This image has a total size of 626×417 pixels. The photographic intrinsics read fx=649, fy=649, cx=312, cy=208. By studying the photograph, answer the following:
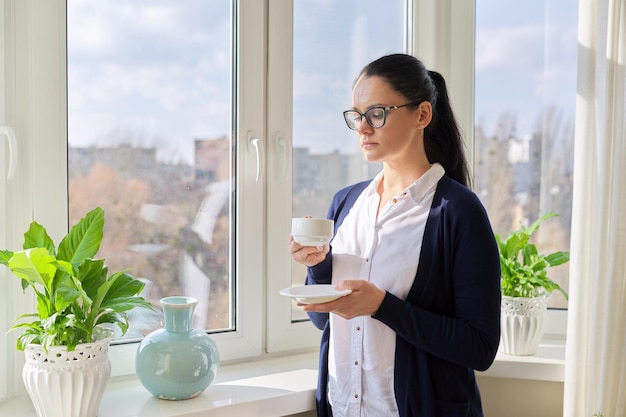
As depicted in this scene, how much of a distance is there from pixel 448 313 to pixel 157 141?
3.25ft

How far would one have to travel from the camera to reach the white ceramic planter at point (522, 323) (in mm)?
2133

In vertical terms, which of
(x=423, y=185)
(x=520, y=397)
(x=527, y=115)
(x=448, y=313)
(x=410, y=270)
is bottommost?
(x=520, y=397)

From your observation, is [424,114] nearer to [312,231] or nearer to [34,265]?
[312,231]

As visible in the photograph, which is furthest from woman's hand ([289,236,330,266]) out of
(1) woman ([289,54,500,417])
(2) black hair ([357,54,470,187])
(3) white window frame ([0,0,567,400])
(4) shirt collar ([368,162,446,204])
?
(3) white window frame ([0,0,567,400])

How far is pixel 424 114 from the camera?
63.8 inches

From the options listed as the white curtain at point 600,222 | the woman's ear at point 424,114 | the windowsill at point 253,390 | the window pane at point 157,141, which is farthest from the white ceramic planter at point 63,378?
the white curtain at point 600,222

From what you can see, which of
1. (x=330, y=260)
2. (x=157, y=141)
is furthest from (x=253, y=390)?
(x=157, y=141)

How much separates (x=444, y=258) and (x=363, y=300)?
24 centimetres

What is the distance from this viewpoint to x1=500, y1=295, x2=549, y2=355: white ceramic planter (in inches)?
84.0

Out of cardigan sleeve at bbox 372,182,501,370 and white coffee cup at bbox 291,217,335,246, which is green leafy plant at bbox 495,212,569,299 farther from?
white coffee cup at bbox 291,217,335,246

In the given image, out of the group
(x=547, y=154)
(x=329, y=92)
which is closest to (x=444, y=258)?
(x=329, y=92)

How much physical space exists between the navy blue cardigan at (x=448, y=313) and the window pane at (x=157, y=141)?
730mm

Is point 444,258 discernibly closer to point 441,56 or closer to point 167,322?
point 167,322

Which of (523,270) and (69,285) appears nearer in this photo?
(69,285)
